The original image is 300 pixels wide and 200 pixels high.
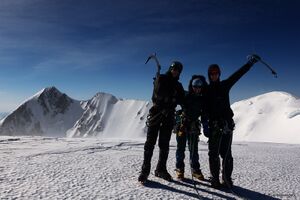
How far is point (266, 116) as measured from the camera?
4158 inches

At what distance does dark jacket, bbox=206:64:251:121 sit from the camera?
797cm

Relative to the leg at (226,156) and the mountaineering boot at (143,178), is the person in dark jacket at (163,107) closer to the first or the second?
the mountaineering boot at (143,178)

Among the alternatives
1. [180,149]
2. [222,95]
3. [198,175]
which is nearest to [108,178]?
[180,149]

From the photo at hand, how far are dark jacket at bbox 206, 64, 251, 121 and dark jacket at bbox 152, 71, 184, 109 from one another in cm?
80

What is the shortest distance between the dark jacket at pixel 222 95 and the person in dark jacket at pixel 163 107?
0.77m

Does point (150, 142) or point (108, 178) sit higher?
point (150, 142)

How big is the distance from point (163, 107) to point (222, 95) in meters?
1.43

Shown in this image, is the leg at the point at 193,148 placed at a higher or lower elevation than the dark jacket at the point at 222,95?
lower

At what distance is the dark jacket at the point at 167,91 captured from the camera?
26.0 feet

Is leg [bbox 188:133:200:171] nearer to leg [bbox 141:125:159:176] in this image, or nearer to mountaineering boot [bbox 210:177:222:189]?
mountaineering boot [bbox 210:177:222:189]

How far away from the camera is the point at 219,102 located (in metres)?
7.97

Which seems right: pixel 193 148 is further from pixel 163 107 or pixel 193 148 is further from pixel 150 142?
pixel 163 107

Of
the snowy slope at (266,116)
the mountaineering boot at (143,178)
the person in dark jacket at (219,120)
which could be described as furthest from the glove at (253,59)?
the snowy slope at (266,116)

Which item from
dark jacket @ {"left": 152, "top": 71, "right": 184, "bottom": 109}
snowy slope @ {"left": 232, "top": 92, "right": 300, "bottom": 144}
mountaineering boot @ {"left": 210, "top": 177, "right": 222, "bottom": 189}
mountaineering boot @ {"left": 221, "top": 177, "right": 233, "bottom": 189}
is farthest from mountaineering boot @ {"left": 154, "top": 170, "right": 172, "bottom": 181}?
snowy slope @ {"left": 232, "top": 92, "right": 300, "bottom": 144}
